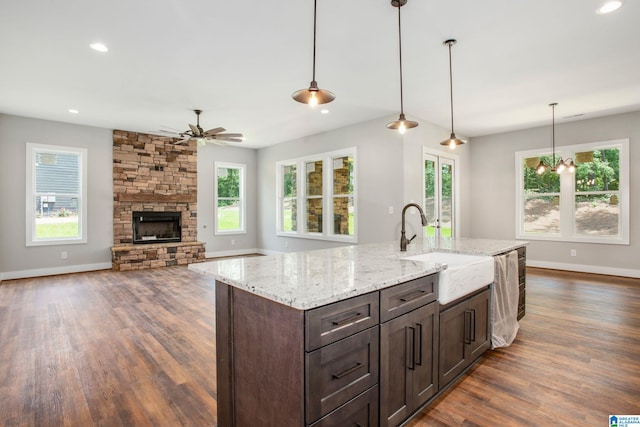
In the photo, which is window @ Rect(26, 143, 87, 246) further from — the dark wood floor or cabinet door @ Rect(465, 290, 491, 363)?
cabinet door @ Rect(465, 290, 491, 363)

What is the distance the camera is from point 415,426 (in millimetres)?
1877

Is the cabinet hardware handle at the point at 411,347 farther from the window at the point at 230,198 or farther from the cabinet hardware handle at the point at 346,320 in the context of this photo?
the window at the point at 230,198

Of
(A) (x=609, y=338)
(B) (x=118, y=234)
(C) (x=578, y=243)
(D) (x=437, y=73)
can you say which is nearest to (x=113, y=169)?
(B) (x=118, y=234)

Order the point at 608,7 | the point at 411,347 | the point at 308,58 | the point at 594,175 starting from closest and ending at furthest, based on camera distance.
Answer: the point at 411,347 → the point at 608,7 → the point at 308,58 → the point at 594,175

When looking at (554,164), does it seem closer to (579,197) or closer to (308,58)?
(579,197)

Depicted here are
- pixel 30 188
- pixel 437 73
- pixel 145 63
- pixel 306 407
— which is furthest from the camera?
pixel 30 188

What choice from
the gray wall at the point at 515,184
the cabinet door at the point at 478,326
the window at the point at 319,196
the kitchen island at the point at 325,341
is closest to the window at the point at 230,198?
the window at the point at 319,196

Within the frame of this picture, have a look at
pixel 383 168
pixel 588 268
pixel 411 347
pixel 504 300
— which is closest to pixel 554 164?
pixel 588 268

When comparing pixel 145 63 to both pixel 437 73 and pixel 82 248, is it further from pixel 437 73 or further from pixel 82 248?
pixel 82 248

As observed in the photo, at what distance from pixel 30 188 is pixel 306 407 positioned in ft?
22.6

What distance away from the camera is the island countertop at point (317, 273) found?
54.4 inches

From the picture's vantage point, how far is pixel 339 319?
1405mm

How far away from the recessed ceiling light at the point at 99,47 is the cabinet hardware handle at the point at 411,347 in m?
3.68

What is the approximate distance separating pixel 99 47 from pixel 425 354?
3907 mm
